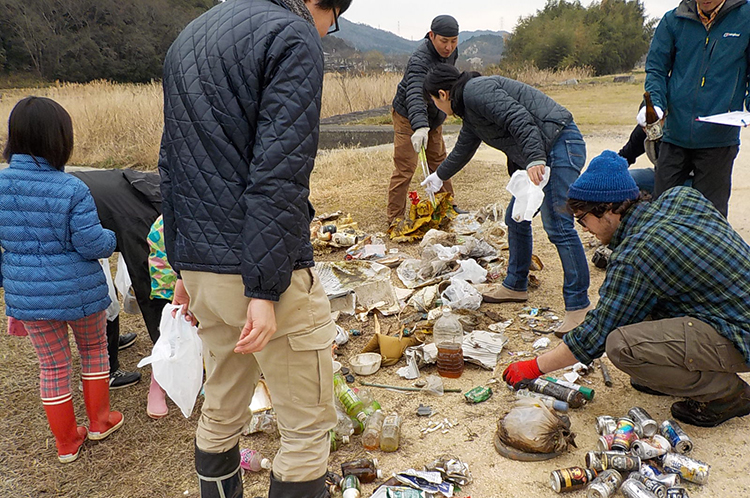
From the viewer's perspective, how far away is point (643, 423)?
2.32 metres

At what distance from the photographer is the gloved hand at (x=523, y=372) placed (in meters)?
2.58

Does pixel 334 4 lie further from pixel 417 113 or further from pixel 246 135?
Answer: pixel 417 113

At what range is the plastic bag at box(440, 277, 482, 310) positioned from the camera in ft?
11.9

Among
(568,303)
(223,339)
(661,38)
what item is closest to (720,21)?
(661,38)

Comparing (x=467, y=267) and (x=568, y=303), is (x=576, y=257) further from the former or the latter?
(x=467, y=267)

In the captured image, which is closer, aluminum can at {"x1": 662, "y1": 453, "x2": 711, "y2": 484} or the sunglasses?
the sunglasses

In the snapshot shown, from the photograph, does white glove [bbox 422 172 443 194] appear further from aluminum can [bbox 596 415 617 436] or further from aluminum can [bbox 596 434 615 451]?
aluminum can [bbox 596 434 615 451]

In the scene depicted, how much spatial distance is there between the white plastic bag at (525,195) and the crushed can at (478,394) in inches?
44.1

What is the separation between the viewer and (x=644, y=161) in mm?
7816

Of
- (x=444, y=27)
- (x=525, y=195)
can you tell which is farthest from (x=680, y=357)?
(x=444, y=27)

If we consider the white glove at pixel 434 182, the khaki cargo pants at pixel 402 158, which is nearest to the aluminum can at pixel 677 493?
the white glove at pixel 434 182

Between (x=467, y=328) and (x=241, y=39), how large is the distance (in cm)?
255

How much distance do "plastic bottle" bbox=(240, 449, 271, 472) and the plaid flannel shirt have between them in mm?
1567

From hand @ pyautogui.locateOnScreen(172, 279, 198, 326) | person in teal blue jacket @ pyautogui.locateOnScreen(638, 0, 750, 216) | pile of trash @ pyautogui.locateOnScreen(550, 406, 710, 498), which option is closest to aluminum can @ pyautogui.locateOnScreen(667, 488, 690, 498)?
pile of trash @ pyautogui.locateOnScreen(550, 406, 710, 498)
